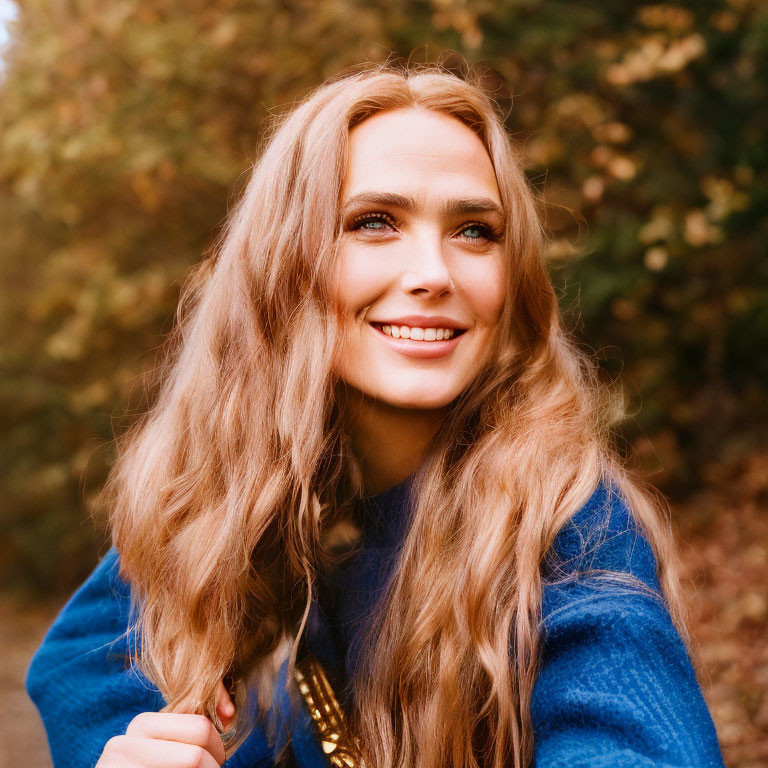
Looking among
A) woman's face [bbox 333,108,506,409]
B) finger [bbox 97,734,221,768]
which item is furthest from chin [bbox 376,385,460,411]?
finger [bbox 97,734,221,768]

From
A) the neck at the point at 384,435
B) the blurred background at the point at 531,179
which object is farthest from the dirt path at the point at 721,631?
the neck at the point at 384,435

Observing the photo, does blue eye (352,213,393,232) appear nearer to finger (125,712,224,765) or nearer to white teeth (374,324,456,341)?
white teeth (374,324,456,341)

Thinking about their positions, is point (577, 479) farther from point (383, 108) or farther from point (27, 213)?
point (27, 213)

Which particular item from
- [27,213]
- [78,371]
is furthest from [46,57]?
[78,371]

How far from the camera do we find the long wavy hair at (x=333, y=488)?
5.25ft

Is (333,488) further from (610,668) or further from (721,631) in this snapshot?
(721,631)

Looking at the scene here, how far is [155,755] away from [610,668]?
85 cm

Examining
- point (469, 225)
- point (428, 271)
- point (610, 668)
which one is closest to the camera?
point (610, 668)

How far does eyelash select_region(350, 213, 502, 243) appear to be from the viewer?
1764mm

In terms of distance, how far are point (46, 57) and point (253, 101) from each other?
1146mm

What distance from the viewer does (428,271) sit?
5.58ft

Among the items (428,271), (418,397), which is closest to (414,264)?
(428,271)

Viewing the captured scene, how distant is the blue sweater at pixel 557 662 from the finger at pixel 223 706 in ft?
0.54

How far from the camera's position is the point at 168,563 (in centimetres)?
189
